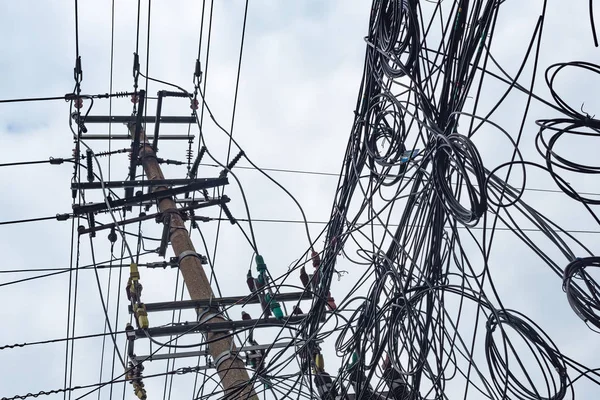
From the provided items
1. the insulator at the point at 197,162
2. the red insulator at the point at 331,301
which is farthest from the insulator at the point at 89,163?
the red insulator at the point at 331,301

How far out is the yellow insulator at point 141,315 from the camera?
23.7 ft

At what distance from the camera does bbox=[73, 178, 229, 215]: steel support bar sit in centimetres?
858

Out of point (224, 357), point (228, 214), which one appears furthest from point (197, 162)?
point (224, 357)

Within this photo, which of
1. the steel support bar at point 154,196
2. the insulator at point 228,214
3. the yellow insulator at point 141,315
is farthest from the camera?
the insulator at point 228,214

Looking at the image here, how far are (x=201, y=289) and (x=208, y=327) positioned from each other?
489mm

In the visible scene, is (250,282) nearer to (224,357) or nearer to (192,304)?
(192,304)

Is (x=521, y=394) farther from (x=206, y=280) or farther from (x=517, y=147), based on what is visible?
(x=206, y=280)

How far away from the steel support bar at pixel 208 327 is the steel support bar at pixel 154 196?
1742mm

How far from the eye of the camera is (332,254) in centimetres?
621

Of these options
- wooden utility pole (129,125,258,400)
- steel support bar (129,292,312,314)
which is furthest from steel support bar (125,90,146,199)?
steel support bar (129,292,312,314)

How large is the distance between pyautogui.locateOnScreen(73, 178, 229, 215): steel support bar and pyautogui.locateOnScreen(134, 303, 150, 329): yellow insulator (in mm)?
1470

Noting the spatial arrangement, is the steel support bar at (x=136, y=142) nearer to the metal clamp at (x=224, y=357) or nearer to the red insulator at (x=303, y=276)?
the red insulator at (x=303, y=276)

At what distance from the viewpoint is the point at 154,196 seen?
8820mm

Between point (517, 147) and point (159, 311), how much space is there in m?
4.26
